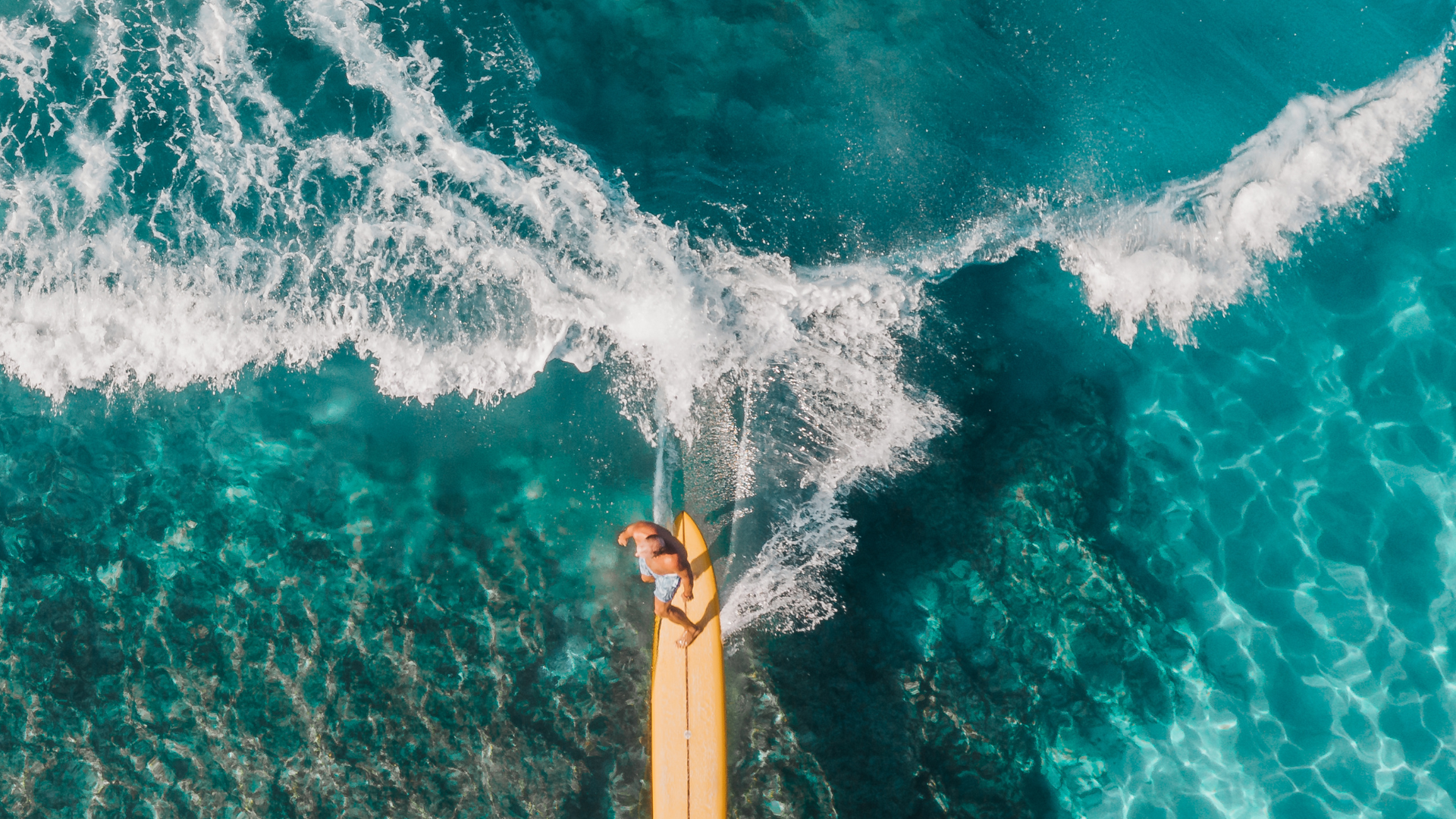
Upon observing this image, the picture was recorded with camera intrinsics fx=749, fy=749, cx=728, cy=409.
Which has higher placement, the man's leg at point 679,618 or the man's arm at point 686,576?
the man's arm at point 686,576

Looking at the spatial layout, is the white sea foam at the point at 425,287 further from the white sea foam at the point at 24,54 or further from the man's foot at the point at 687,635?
the white sea foam at the point at 24,54

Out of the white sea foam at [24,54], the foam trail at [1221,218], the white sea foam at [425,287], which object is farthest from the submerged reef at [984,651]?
the white sea foam at [24,54]

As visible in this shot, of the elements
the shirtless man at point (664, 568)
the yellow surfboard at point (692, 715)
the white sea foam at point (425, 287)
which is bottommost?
the yellow surfboard at point (692, 715)

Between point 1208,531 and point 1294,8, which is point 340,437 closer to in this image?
point 1208,531

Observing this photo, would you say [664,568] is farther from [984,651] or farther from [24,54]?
[24,54]

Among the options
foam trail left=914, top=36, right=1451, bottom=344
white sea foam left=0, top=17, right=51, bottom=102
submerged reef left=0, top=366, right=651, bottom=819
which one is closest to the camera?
submerged reef left=0, top=366, right=651, bottom=819

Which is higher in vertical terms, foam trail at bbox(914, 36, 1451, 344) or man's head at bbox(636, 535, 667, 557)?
foam trail at bbox(914, 36, 1451, 344)

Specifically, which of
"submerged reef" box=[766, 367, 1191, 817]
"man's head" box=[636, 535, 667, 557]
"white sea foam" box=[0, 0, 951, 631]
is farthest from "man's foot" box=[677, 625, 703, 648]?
"man's head" box=[636, 535, 667, 557]

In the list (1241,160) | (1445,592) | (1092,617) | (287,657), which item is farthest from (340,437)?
(1445,592)

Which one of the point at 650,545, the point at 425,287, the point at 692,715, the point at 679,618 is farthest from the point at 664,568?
the point at 425,287

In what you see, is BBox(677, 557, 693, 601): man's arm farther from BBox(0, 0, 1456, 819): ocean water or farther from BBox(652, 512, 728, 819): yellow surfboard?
BBox(0, 0, 1456, 819): ocean water
